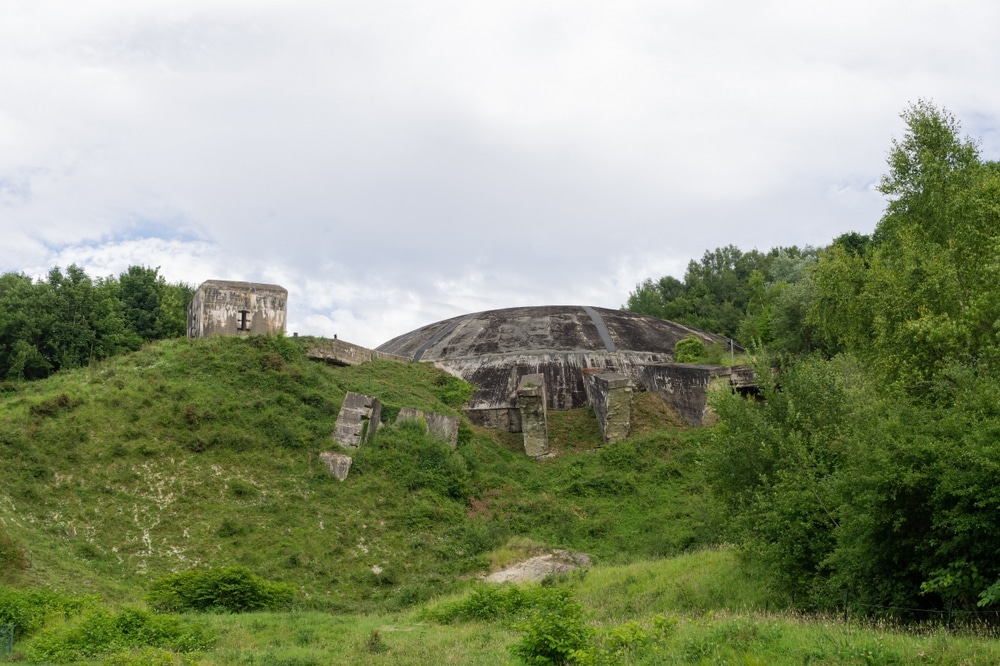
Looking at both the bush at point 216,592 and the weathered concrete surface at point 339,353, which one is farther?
the weathered concrete surface at point 339,353

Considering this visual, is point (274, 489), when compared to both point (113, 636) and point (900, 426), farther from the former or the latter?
point (900, 426)

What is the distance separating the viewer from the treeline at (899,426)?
9.23 metres

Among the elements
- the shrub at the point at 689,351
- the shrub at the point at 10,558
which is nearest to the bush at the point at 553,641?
the shrub at the point at 10,558

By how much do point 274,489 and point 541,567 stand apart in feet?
21.6

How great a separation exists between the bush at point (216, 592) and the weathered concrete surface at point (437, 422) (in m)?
8.95

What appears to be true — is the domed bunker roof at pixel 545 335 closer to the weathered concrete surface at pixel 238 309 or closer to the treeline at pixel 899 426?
the weathered concrete surface at pixel 238 309

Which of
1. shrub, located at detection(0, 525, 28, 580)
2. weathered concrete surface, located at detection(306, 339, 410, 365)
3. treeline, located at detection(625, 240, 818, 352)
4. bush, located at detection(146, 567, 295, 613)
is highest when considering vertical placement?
treeline, located at detection(625, 240, 818, 352)

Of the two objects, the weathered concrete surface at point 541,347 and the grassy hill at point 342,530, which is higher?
the weathered concrete surface at point 541,347

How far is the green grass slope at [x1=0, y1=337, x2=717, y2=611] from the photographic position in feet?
57.9

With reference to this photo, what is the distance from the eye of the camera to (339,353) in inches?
1193

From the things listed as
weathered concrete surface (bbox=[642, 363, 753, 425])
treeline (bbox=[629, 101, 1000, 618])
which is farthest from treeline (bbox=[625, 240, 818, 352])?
treeline (bbox=[629, 101, 1000, 618])

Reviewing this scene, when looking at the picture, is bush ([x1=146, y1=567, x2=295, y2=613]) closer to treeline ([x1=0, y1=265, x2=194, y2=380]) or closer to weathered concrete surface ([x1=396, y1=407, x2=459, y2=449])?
weathered concrete surface ([x1=396, y1=407, x2=459, y2=449])

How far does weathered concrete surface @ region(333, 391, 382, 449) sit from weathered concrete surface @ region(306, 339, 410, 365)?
562 centimetres

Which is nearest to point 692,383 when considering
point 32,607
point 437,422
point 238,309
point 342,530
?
point 437,422
